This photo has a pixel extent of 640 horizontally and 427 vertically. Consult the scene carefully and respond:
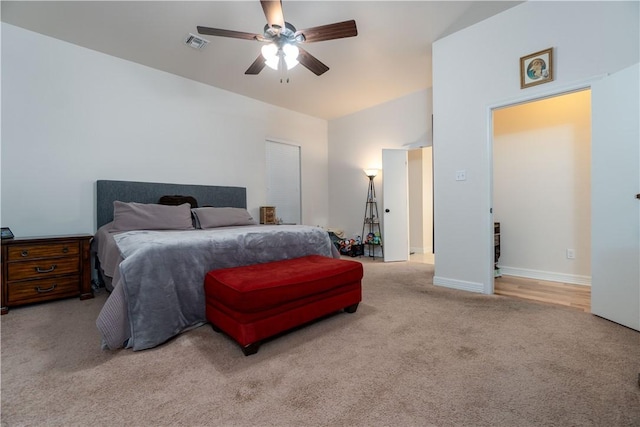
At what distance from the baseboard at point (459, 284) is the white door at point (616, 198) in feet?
2.94

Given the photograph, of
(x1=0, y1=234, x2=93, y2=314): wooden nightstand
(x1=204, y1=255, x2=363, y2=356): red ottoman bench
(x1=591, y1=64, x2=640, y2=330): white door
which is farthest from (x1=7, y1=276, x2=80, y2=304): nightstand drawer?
(x1=591, y1=64, x2=640, y2=330): white door

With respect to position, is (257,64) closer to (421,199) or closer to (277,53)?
(277,53)

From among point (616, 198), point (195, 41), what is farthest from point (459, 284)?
point (195, 41)

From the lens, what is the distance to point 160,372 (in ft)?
5.33

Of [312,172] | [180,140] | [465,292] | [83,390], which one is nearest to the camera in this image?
[83,390]

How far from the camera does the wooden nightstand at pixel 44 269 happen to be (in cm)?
257

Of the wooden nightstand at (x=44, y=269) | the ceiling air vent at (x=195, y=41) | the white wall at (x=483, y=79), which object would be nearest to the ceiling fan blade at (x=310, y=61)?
the ceiling air vent at (x=195, y=41)

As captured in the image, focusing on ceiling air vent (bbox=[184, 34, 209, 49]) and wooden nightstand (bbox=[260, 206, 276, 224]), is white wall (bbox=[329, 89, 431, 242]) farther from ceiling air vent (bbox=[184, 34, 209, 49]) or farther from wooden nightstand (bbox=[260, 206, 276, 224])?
ceiling air vent (bbox=[184, 34, 209, 49])

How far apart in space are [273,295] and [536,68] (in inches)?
123

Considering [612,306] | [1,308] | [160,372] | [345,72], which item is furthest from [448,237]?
[1,308]

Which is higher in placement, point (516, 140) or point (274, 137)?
point (274, 137)

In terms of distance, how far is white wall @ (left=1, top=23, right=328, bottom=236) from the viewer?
9.75 feet

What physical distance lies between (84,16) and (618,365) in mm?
5052

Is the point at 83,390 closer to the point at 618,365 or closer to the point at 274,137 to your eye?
the point at 618,365
